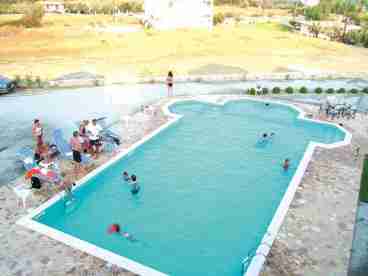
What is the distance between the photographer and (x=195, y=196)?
12.0 m

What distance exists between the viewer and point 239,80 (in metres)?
24.8

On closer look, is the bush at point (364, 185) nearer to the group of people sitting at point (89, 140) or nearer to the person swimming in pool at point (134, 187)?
the person swimming in pool at point (134, 187)

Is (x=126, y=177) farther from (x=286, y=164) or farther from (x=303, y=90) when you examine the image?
(x=303, y=90)

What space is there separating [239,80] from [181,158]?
11.8 metres

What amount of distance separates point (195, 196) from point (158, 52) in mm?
23361

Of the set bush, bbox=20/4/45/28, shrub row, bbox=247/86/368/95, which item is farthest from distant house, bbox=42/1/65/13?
shrub row, bbox=247/86/368/95

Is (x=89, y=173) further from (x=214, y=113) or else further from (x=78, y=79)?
(x=78, y=79)

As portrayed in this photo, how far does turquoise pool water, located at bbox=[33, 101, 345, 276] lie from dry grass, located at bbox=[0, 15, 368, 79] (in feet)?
35.2

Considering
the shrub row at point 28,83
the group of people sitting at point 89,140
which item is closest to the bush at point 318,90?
the group of people sitting at point 89,140

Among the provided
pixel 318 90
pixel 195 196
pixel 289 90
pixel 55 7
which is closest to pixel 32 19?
pixel 55 7

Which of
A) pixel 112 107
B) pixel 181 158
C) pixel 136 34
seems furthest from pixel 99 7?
pixel 181 158

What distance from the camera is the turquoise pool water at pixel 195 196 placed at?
31.2 ft

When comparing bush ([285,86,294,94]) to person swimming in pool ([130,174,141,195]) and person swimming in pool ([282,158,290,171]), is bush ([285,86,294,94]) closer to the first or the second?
person swimming in pool ([282,158,290,171])

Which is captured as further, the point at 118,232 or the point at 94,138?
the point at 94,138
